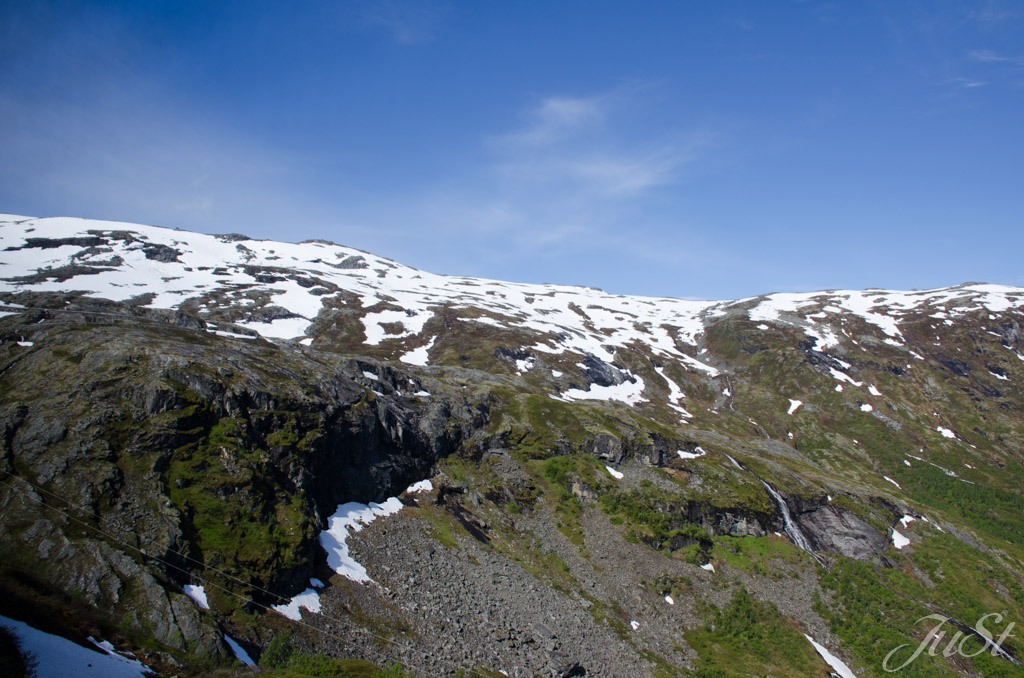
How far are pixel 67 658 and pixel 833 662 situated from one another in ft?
170

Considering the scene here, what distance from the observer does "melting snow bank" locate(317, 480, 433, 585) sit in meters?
36.3

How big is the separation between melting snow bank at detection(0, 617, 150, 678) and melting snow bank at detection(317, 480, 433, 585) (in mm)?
12950

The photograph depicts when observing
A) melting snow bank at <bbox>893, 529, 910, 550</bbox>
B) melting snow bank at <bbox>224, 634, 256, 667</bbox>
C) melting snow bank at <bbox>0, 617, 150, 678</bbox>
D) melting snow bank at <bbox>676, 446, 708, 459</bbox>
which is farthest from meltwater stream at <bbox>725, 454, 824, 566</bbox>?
melting snow bank at <bbox>0, 617, 150, 678</bbox>

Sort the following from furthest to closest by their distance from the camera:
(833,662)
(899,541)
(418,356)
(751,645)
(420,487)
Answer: (418,356)
(899,541)
(420,487)
(751,645)
(833,662)

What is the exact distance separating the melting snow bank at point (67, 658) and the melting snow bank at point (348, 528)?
42.5ft

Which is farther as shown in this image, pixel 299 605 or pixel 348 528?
pixel 348 528

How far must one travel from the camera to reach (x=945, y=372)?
453 ft

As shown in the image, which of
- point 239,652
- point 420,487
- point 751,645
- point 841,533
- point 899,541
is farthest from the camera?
point 899,541

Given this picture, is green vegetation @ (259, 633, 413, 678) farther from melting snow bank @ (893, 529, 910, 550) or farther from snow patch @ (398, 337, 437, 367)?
snow patch @ (398, 337, 437, 367)

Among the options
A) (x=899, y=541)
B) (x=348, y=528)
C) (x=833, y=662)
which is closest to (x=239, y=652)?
(x=348, y=528)

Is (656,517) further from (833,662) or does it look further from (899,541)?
(899,541)

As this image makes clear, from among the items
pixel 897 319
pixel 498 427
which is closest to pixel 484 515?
pixel 498 427

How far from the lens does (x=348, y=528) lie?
41562 mm

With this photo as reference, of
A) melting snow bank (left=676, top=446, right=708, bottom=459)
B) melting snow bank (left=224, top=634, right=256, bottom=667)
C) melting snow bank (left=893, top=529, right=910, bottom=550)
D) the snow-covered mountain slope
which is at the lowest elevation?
melting snow bank (left=893, top=529, right=910, bottom=550)
